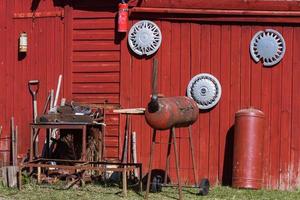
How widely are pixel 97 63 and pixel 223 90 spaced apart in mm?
2131

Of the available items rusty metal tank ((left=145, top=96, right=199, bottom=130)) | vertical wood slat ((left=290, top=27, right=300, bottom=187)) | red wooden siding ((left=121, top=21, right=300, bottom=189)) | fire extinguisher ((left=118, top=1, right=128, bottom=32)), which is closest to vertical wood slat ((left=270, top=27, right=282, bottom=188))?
red wooden siding ((left=121, top=21, right=300, bottom=189))

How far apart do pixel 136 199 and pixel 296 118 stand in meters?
3.00

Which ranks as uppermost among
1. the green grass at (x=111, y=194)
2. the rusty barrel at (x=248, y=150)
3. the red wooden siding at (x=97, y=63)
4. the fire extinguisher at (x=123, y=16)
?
the fire extinguisher at (x=123, y=16)

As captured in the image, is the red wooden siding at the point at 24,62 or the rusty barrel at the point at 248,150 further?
the red wooden siding at the point at 24,62

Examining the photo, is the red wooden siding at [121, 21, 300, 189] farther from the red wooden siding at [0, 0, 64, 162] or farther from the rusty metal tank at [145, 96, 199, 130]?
the rusty metal tank at [145, 96, 199, 130]

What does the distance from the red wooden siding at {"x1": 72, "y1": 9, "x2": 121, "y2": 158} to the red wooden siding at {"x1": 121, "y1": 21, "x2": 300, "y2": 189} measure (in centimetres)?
24

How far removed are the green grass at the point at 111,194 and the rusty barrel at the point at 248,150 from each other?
17 centimetres

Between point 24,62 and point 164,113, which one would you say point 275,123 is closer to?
point 164,113

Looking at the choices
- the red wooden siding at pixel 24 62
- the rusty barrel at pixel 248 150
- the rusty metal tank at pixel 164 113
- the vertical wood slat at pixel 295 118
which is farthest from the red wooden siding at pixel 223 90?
the rusty metal tank at pixel 164 113

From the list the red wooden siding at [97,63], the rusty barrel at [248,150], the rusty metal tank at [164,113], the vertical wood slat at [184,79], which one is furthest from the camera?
the red wooden siding at [97,63]

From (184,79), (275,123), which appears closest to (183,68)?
(184,79)

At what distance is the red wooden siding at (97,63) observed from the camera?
1048 centimetres

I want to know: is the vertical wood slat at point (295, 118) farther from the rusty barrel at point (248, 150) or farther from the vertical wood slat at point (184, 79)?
the vertical wood slat at point (184, 79)

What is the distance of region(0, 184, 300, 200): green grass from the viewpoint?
894 cm
